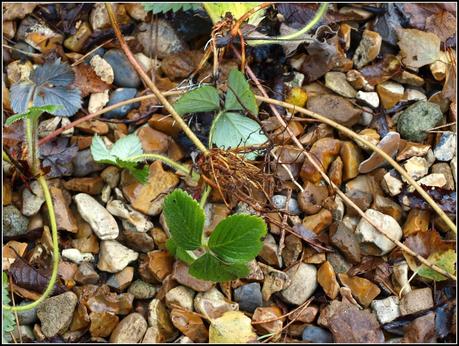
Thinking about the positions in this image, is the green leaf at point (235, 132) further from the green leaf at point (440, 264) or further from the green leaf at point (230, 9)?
the green leaf at point (440, 264)

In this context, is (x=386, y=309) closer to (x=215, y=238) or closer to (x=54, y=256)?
(x=215, y=238)

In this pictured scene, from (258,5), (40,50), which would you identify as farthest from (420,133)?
(40,50)

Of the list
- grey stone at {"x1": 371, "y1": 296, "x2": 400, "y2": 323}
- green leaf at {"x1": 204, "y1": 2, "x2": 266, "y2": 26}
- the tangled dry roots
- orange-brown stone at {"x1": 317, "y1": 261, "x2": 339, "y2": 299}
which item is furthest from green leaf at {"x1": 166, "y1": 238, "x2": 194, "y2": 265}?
green leaf at {"x1": 204, "y1": 2, "x2": 266, "y2": 26}

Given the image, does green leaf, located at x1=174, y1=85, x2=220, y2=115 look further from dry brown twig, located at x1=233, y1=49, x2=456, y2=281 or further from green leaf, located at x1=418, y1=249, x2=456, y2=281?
green leaf, located at x1=418, y1=249, x2=456, y2=281

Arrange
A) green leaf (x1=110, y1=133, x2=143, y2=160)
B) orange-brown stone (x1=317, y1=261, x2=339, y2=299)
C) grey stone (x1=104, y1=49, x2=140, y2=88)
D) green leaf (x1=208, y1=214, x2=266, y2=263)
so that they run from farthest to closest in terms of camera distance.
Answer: grey stone (x1=104, y1=49, x2=140, y2=88) < green leaf (x1=110, y1=133, x2=143, y2=160) < orange-brown stone (x1=317, y1=261, x2=339, y2=299) < green leaf (x1=208, y1=214, x2=266, y2=263)

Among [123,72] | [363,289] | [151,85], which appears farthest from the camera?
[123,72]

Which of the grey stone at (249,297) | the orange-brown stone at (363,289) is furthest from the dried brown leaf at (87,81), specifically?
the orange-brown stone at (363,289)

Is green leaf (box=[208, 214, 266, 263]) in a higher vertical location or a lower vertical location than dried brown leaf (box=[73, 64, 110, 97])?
lower

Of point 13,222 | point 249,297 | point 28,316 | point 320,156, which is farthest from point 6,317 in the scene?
point 320,156
